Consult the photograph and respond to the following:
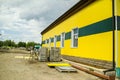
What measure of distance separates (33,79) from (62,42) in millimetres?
12173

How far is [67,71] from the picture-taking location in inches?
422

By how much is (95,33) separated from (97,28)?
374 millimetres

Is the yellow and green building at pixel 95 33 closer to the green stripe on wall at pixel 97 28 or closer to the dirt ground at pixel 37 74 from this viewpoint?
the green stripe on wall at pixel 97 28

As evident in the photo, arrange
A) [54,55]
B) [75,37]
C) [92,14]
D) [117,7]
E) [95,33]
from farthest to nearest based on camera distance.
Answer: [54,55]
[75,37]
[92,14]
[95,33]
[117,7]

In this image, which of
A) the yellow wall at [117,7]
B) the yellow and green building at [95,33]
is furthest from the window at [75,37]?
the yellow wall at [117,7]

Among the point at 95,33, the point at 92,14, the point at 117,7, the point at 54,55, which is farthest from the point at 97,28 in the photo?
the point at 54,55

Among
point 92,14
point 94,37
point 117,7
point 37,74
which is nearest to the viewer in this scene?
point 37,74

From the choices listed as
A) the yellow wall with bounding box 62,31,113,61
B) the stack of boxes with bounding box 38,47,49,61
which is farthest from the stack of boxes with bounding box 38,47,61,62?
the yellow wall with bounding box 62,31,113,61

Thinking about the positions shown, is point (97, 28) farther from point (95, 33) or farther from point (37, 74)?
point (37, 74)

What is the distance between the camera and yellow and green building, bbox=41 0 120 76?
9898 millimetres

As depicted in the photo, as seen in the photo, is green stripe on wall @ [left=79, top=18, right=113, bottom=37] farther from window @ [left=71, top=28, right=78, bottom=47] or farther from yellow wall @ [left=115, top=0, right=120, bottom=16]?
window @ [left=71, top=28, right=78, bottom=47]

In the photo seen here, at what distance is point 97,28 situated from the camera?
11.5 m

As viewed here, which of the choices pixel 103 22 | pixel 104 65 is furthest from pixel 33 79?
pixel 103 22

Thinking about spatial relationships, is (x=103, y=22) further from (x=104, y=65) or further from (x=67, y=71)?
(x=67, y=71)
